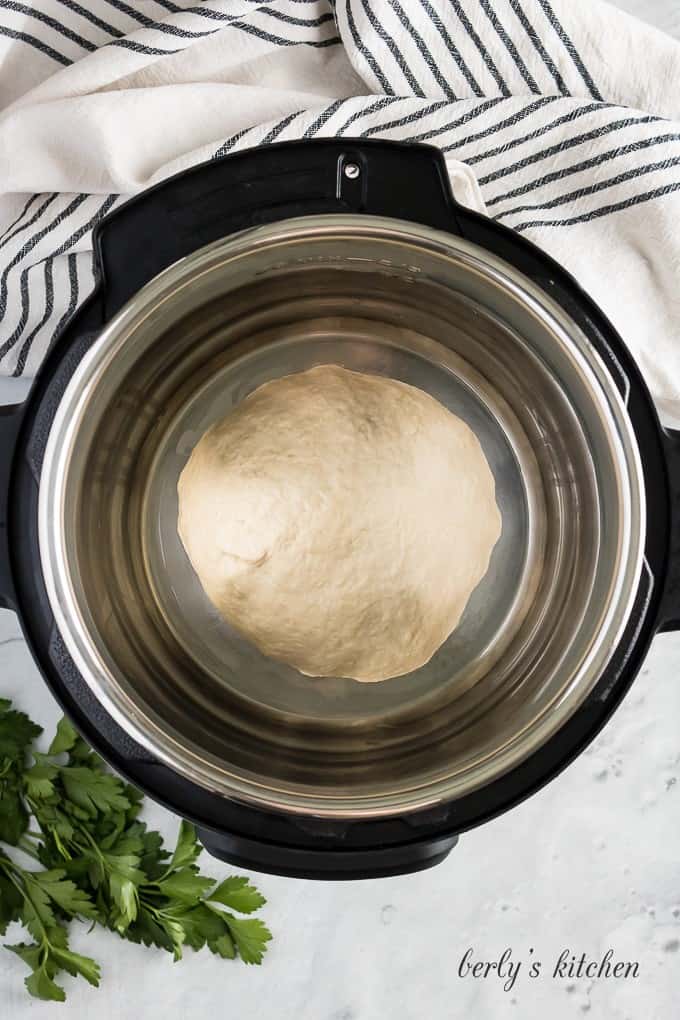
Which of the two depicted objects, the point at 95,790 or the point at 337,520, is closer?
the point at 337,520

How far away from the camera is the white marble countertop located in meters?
0.76

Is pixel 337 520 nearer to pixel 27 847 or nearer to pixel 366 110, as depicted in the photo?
pixel 366 110

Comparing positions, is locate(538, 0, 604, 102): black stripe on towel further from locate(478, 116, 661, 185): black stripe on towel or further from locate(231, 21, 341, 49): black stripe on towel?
locate(231, 21, 341, 49): black stripe on towel

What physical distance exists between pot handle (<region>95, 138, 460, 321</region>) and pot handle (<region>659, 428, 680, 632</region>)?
0.18 metres

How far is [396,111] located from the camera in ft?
2.13

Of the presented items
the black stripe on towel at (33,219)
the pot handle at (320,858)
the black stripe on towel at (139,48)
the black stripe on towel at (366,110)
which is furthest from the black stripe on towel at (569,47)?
the pot handle at (320,858)

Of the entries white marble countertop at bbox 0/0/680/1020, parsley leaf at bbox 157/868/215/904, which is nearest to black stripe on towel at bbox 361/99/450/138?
white marble countertop at bbox 0/0/680/1020

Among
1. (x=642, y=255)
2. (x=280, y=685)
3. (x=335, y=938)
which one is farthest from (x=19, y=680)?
(x=642, y=255)

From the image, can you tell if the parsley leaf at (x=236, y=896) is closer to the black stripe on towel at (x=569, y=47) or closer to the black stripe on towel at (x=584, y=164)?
the black stripe on towel at (x=584, y=164)

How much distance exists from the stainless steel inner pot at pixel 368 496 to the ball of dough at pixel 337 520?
3 centimetres

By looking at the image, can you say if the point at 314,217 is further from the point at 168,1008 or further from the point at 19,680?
the point at 168,1008

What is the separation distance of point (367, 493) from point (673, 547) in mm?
193

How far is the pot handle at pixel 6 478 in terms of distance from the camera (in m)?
0.53

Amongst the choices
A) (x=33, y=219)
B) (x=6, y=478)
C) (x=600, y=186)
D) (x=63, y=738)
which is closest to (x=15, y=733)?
(x=63, y=738)
